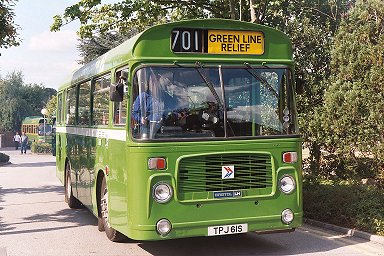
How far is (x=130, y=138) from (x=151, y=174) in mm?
577

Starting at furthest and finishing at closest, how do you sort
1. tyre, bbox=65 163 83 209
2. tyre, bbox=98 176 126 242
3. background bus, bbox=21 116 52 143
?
1. background bus, bbox=21 116 52 143
2. tyre, bbox=65 163 83 209
3. tyre, bbox=98 176 126 242

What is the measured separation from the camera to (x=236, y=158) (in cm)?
744

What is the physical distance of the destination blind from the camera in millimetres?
7578

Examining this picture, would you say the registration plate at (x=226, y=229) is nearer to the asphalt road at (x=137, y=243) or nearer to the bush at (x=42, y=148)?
the asphalt road at (x=137, y=243)

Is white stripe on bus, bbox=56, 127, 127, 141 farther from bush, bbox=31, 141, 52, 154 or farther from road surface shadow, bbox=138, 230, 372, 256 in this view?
bush, bbox=31, 141, 52, 154

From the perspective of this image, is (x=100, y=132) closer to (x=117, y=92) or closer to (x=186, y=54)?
(x=117, y=92)

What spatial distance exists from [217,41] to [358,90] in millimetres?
5620

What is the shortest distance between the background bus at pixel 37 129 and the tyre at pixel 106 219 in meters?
43.0

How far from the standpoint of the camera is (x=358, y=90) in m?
12.3

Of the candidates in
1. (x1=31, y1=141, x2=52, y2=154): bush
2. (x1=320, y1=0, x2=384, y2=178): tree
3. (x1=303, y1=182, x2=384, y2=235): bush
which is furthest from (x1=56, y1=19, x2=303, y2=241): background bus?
(x1=31, y1=141, x2=52, y2=154): bush

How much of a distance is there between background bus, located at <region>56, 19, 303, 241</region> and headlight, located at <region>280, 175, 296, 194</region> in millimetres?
14

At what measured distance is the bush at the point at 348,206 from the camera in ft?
31.3

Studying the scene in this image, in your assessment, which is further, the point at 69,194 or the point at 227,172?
the point at 69,194

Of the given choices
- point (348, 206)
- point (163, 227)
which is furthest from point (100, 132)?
point (348, 206)
